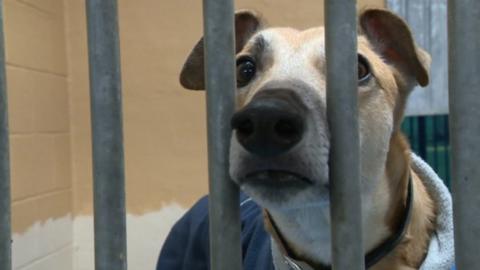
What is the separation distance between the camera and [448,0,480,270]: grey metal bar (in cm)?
57

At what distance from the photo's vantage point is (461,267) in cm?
58

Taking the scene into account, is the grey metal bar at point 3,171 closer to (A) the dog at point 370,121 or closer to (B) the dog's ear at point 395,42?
(A) the dog at point 370,121

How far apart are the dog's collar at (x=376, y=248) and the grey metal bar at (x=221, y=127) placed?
0.52 m

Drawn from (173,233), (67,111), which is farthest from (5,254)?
(67,111)

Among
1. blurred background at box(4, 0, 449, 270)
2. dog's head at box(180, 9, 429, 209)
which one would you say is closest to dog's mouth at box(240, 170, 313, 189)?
dog's head at box(180, 9, 429, 209)

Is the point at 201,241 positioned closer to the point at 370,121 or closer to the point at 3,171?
the point at 370,121

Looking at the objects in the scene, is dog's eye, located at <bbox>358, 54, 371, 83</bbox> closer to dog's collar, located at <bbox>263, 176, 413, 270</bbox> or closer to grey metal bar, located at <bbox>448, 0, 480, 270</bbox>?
dog's collar, located at <bbox>263, 176, 413, 270</bbox>

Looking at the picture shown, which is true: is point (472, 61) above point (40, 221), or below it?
above

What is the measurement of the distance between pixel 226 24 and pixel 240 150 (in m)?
0.14

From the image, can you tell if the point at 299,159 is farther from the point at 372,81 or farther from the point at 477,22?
the point at 372,81

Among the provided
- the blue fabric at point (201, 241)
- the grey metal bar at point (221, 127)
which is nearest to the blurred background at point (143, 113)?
the blue fabric at point (201, 241)

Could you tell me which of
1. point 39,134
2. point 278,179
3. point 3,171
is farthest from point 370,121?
point 39,134

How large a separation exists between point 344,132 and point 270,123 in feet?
0.27

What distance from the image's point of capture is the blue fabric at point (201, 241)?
1448mm
